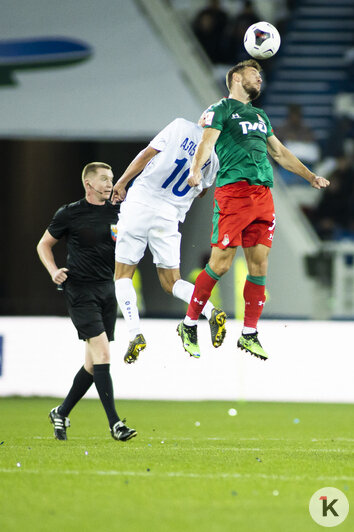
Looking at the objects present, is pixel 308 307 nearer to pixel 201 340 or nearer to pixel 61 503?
pixel 201 340

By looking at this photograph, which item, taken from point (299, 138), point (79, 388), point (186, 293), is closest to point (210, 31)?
point (299, 138)

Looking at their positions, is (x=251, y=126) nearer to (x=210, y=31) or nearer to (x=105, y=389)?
(x=105, y=389)

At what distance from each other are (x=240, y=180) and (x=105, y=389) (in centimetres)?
207

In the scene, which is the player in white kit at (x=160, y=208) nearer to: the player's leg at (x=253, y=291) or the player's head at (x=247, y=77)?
the player's leg at (x=253, y=291)

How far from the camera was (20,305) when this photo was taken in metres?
15.1

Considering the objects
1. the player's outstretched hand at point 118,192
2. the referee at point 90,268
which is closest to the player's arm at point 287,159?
the player's outstretched hand at point 118,192

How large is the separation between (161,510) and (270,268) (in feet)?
40.6

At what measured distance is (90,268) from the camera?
8273mm

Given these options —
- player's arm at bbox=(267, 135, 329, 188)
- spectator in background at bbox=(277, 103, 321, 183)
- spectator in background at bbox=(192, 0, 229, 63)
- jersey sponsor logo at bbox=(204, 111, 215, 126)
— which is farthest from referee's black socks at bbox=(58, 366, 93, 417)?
spectator in background at bbox=(192, 0, 229, 63)

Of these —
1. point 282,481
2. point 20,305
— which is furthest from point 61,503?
point 20,305

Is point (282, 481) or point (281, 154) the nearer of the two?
point (282, 481)

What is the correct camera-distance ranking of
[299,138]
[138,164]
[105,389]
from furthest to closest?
1. [299,138]
2. [105,389]
3. [138,164]

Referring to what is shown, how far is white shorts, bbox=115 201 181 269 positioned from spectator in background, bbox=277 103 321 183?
32.9 feet

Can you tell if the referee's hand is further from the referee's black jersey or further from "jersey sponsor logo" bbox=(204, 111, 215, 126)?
the referee's black jersey
